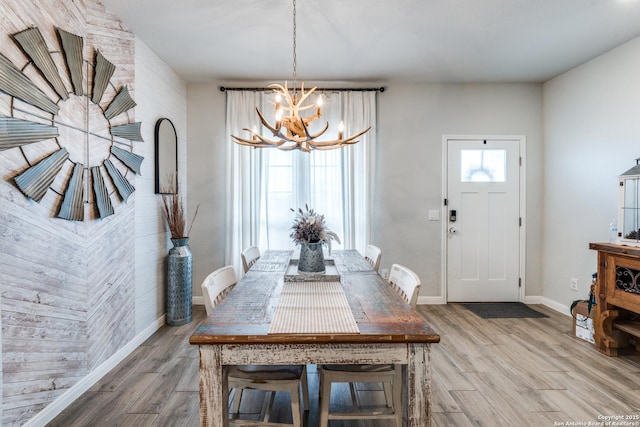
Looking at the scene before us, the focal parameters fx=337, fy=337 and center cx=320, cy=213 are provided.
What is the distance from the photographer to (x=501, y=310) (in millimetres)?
3836

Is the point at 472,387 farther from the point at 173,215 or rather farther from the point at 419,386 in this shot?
the point at 173,215

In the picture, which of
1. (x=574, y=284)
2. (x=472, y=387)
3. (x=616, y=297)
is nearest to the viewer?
(x=472, y=387)

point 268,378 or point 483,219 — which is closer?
point 268,378

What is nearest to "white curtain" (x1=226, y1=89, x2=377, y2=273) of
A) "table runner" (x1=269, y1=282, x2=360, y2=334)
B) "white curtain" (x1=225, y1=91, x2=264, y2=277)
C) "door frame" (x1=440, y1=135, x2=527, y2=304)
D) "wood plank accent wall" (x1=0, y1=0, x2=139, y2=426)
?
"white curtain" (x1=225, y1=91, x2=264, y2=277)

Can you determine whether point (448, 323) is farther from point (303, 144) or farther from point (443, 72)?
point (443, 72)

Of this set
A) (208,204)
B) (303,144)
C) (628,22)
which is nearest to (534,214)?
(628,22)

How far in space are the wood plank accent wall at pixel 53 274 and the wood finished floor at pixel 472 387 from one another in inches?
11.2

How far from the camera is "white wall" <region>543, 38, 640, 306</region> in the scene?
3027 mm

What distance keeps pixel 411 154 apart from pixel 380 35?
5.09 feet

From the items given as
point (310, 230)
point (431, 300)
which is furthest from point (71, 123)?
point (431, 300)

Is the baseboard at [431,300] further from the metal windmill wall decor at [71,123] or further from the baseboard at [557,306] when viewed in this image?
the metal windmill wall decor at [71,123]

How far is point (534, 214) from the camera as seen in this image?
161 inches

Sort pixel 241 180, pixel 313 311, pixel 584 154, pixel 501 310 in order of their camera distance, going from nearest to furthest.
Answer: pixel 313 311, pixel 584 154, pixel 501 310, pixel 241 180

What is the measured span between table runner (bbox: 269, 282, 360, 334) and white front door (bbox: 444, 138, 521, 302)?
2637 mm
